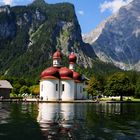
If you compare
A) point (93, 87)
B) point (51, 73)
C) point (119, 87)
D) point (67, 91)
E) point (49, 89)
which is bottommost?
point (67, 91)

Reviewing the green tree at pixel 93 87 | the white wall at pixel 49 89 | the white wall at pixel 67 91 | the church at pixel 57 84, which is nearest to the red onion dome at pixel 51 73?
the church at pixel 57 84

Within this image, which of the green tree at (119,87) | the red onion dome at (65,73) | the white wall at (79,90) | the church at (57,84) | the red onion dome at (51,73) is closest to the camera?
the red onion dome at (51,73)

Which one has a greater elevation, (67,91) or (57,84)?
(57,84)

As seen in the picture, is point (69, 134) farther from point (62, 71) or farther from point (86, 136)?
point (62, 71)

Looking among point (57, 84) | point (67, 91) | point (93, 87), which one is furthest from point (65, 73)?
point (93, 87)

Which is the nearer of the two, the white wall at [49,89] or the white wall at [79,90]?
the white wall at [49,89]

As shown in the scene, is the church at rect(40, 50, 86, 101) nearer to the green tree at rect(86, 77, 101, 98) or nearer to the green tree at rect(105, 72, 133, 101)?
the green tree at rect(105, 72, 133, 101)

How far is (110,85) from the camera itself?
13962cm

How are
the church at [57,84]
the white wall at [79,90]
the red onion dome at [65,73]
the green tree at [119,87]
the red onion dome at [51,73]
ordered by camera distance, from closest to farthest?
the red onion dome at [51,73]
the church at [57,84]
the red onion dome at [65,73]
the green tree at [119,87]
the white wall at [79,90]

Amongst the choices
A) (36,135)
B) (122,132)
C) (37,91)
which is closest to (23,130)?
(36,135)

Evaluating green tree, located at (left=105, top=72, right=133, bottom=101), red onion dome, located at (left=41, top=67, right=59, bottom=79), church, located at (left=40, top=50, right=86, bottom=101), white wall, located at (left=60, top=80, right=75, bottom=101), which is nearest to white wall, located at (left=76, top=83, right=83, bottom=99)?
church, located at (left=40, top=50, right=86, bottom=101)

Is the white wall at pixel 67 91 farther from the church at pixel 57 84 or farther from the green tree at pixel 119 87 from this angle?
the green tree at pixel 119 87

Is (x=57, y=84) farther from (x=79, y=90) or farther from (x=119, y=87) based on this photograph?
(x=119, y=87)

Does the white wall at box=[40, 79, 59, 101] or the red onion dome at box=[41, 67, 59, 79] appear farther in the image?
the white wall at box=[40, 79, 59, 101]
